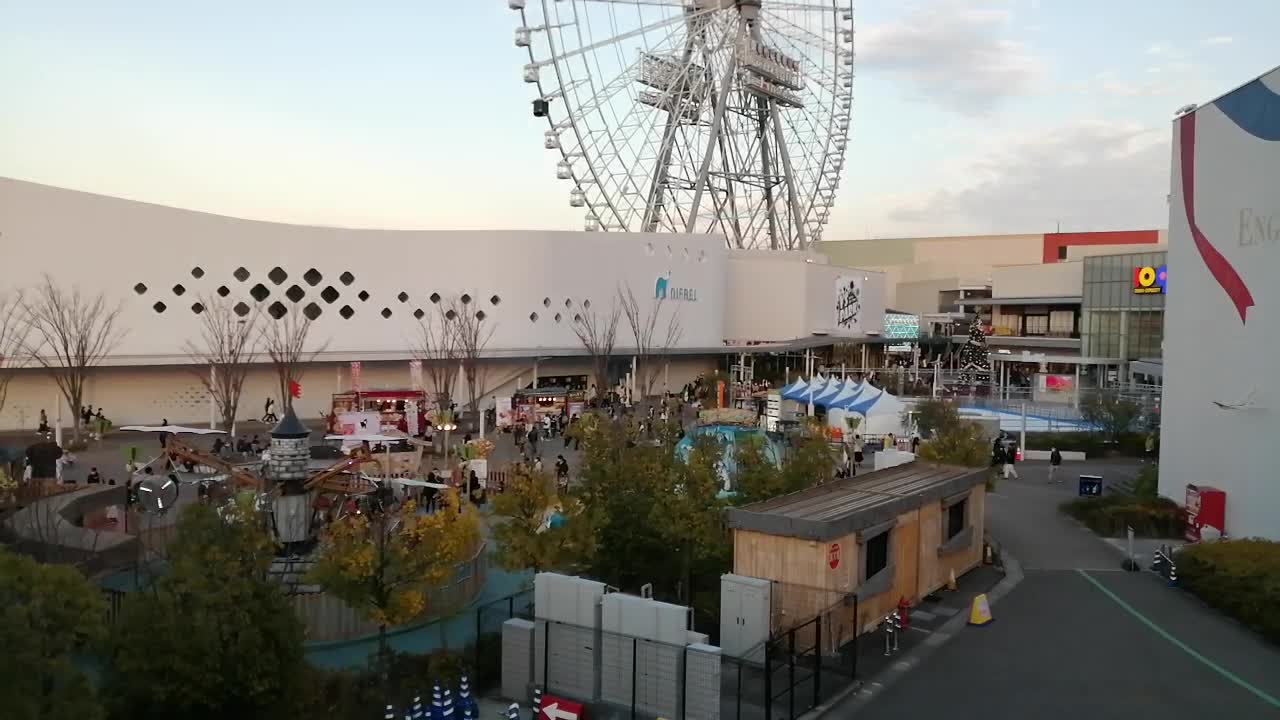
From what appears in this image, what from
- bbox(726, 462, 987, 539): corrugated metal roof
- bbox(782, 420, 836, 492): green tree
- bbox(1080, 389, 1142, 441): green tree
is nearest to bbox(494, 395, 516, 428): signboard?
bbox(782, 420, 836, 492): green tree

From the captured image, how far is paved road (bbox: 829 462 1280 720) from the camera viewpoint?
1082 centimetres

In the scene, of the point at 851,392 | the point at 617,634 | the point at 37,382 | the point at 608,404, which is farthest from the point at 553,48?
the point at 617,634

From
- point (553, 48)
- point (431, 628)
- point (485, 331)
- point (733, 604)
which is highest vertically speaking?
point (553, 48)

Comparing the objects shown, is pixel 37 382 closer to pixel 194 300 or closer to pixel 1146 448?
pixel 194 300

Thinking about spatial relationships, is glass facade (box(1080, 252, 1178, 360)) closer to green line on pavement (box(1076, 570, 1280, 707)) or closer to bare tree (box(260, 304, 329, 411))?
bare tree (box(260, 304, 329, 411))


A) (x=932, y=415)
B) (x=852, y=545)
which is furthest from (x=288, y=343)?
(x=852, y=545)

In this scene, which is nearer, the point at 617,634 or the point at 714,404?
the point at 617,634

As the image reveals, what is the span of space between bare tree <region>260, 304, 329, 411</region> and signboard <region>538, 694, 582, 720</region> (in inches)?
1035

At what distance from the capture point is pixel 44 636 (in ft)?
22.8

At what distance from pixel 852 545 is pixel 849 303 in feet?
161

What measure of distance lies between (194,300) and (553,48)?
17.8m

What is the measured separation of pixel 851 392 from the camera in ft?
112

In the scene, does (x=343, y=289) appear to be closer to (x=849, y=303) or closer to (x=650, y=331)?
(x=650, y=331)

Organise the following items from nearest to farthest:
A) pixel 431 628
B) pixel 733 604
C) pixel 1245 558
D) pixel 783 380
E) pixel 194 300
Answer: pixel 733 604 < pixel 431 628 < pixel 1245 558 < pixel 194 300 < pixel 783 380
